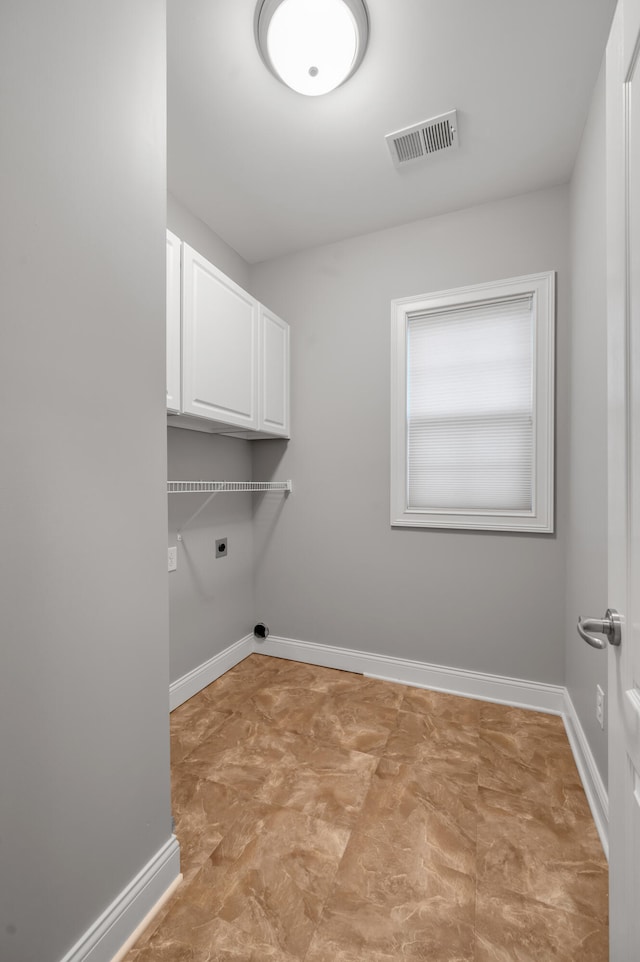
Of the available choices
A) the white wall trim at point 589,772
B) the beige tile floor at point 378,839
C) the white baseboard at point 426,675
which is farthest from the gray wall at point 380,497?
the beige tile floor at point 378,839

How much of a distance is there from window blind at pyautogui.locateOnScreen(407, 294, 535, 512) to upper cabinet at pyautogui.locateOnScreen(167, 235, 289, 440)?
33.7 inches

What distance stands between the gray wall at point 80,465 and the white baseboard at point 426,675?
1.60 metres

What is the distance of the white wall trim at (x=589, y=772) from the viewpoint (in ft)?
4.60

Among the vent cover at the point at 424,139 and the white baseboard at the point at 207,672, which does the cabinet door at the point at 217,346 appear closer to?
the vent cover at the point at 424,139

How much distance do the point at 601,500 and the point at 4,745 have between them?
1863 millimetres

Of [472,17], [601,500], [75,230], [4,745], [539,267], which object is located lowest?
[4,745]

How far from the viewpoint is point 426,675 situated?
8.11 ft

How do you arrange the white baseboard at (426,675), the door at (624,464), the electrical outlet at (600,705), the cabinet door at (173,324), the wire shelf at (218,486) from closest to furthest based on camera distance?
the door at (624,464) → the electrical outlet at (600,705) → the cabinet door at (173,324) → the wire shelf at (218,486) → the white baseboard at (426,675)

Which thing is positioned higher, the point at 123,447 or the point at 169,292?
the point at 169,292

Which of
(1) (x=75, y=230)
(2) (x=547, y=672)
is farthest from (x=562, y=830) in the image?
(1) (x=75, y=230)

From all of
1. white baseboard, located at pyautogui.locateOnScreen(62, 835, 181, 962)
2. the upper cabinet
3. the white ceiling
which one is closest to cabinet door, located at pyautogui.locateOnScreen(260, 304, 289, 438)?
the upper cabinet

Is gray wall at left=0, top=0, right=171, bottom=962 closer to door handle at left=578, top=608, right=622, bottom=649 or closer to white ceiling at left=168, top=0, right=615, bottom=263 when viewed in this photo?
white ceiling at left=168, top=0, right=615, bottom=263

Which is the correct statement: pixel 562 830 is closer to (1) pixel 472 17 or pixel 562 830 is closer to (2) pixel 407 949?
(2) pixel 407 949

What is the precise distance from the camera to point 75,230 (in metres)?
0.94
